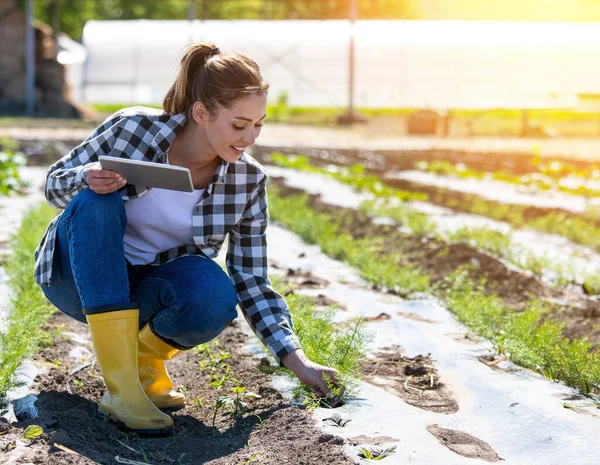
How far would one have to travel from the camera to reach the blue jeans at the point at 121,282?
2191mm

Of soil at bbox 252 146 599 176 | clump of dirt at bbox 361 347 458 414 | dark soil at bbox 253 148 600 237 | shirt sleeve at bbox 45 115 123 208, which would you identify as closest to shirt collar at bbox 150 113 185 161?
shirt sleeve at bbox 45 115 123 208

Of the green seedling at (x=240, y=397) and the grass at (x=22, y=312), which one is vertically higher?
the grass at (x=22, y=312)

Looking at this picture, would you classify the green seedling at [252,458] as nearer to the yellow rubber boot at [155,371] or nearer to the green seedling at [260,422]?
the green seedling at [260,422]

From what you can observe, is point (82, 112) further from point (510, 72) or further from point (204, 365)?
point (204, 365)

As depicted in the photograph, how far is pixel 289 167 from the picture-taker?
8945mm

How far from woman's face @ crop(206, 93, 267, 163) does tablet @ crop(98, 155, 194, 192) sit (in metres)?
0.22

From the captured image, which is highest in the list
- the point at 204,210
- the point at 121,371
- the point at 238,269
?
the point at 204,210

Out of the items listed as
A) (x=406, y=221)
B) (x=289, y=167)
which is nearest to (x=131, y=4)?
(x=289, y=167)

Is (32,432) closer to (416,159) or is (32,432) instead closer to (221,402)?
(221,402)

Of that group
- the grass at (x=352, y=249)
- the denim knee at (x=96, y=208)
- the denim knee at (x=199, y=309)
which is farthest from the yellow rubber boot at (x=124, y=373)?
the grass at (x=352, y=249)

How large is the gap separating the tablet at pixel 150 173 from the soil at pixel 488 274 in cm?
166

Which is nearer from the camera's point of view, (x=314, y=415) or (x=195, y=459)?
(x=195, y=459)

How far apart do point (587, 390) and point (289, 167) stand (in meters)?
6.62

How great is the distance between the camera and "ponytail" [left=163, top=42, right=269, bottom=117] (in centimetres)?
224
